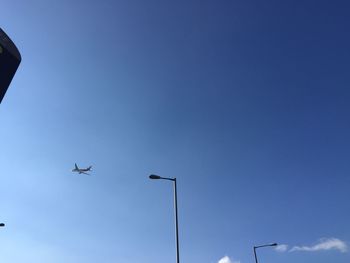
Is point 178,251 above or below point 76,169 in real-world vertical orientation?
below

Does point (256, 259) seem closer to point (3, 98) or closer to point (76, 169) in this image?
point (3, 98)

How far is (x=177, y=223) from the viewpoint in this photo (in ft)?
81.3

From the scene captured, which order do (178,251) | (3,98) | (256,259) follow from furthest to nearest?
(256,259)
(3,98)
(178,251)

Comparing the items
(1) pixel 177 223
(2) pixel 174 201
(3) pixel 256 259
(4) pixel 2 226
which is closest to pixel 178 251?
(1) pixel 177 223

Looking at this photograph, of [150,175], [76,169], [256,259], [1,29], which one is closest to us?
[150,175]

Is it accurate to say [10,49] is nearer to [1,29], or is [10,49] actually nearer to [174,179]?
[1,29]

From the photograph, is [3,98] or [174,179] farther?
[3,98]

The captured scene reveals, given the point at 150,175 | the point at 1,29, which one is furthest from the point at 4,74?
the point at 150,175

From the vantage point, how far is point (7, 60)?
104 feet

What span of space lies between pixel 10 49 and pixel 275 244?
38783 mm

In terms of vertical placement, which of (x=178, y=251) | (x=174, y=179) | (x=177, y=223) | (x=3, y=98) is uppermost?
(x=3, y=98)

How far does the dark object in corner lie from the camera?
102 ft

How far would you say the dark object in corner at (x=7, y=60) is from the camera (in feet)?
102

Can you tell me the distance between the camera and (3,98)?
3072 centimetres
